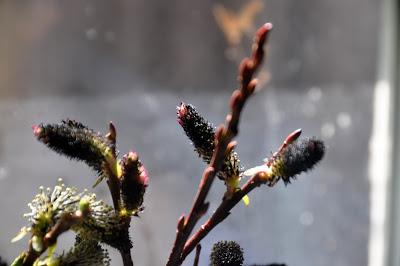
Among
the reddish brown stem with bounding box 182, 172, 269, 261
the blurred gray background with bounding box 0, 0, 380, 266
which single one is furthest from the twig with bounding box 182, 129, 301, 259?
the blurred gray background with bounding box 0, 0, 380, 266

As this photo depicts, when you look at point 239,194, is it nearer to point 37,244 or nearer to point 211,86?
Answer: point 37,244

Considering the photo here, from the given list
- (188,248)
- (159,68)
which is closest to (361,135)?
(159,68)

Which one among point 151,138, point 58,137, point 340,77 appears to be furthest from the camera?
point 340,77

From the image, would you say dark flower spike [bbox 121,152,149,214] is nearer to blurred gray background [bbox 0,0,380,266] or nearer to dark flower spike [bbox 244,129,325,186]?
dark flower spike [bbox 244,129,325,186]

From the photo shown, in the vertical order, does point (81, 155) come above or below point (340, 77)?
below

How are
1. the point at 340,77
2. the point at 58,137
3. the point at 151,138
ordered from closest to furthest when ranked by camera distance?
the point at 58,137 < the point at 151,138 < the point at 340,77

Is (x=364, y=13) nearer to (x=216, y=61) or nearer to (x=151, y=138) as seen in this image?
(x=216, y=61)
